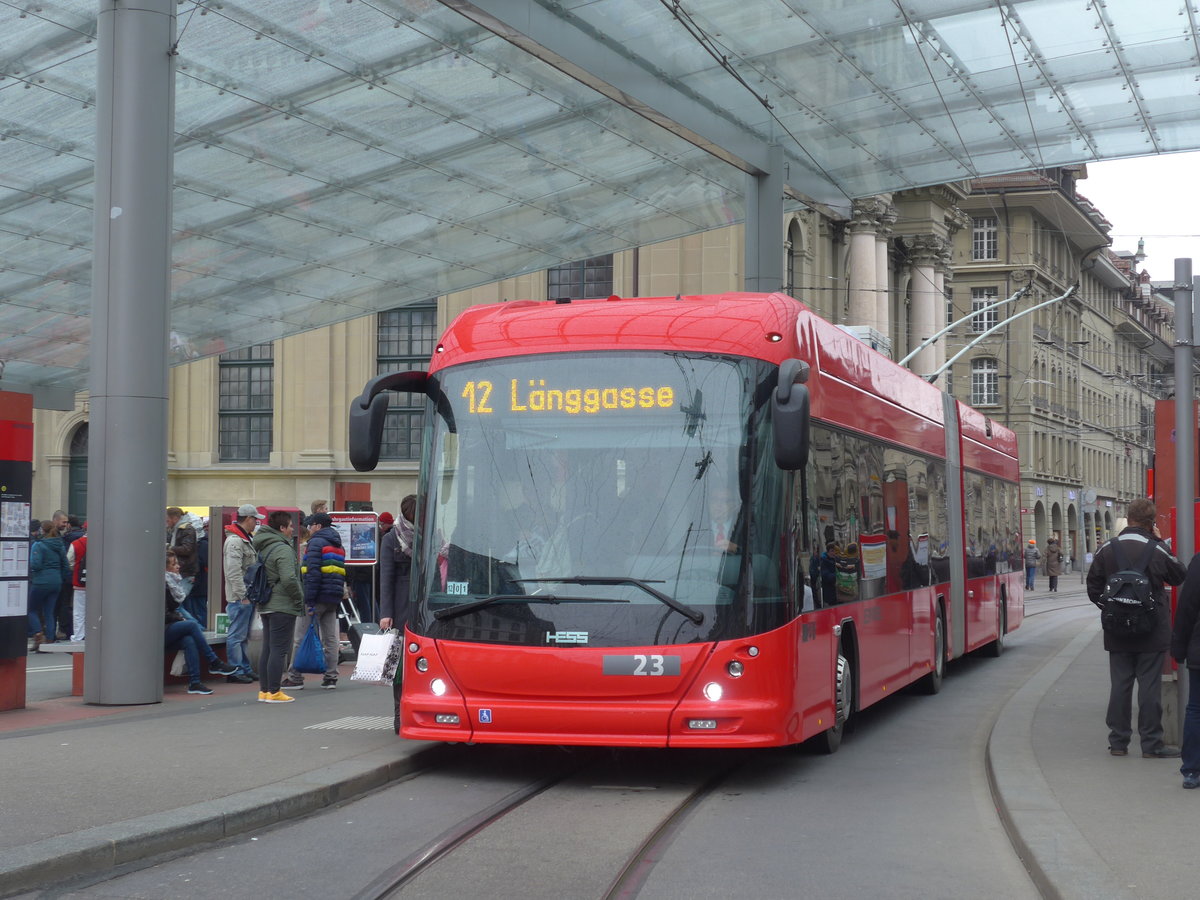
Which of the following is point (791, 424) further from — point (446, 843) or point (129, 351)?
point (129, 351)

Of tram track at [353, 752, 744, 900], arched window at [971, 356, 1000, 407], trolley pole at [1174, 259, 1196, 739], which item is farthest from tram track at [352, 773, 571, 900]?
arched window at [971, 356, 1000, 407]

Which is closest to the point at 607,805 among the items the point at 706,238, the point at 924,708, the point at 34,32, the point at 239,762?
the point at 239,762

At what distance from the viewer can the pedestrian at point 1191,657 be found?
8.95 m

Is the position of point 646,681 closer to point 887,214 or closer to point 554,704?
point 554,704

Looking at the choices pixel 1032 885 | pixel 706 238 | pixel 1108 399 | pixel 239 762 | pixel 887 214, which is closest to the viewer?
pixel 1032 885

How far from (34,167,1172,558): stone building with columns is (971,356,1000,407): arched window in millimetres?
82

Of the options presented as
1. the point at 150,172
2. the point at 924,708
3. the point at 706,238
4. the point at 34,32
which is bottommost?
the point at 924,708

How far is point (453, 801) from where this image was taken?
895cm

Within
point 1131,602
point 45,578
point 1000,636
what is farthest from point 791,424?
point 45,578

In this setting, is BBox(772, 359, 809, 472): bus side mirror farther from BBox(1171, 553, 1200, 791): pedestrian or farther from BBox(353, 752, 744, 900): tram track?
BBox(1171, 553, 1200, 791): pedestrian

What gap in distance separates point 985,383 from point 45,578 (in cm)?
6191

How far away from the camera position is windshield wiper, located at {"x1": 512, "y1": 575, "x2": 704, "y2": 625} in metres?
9.20

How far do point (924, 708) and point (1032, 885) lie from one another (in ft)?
25.9

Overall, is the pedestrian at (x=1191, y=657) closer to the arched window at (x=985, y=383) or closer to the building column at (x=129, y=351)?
the building column at (x=129, y=351)
